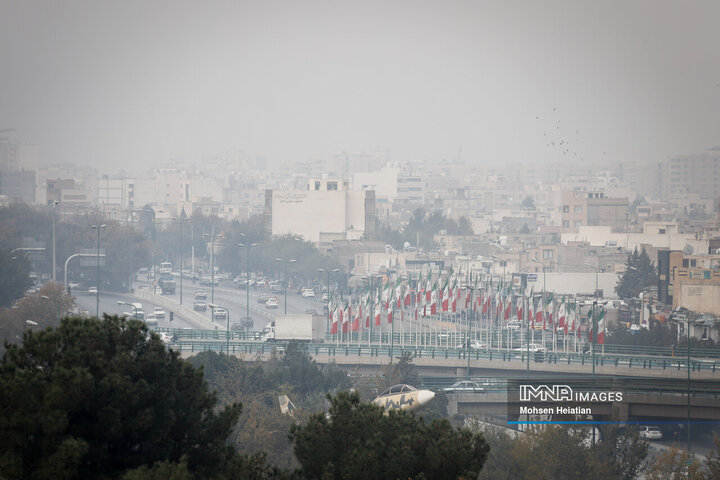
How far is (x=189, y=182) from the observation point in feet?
579

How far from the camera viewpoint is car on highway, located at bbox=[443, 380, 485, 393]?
32.3m

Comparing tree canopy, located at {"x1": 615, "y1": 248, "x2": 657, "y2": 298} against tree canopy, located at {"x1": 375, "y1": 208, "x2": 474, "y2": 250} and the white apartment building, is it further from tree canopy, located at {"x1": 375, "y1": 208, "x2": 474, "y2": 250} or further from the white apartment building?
tree canopy, located at {"x1": 375, "y1": 208, "x2": 474, "y2": 250}

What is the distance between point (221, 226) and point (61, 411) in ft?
347

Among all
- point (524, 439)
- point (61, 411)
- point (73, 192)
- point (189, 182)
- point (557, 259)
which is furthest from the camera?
point (189, 182)

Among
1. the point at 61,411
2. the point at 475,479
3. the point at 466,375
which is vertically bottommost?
the point at 466,375

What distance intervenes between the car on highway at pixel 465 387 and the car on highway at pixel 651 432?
13.8ft

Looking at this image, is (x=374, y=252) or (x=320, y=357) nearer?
(x=320, y=357)

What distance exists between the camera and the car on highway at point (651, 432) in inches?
1235

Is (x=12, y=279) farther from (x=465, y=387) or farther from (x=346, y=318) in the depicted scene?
(x=465, y=387)

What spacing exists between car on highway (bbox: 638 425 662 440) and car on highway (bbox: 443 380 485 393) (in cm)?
421

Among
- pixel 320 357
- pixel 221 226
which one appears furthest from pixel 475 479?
pixel 221 226

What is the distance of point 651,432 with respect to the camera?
3164 centimetres

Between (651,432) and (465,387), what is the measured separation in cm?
499

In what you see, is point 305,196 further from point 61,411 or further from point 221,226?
point 61,411
